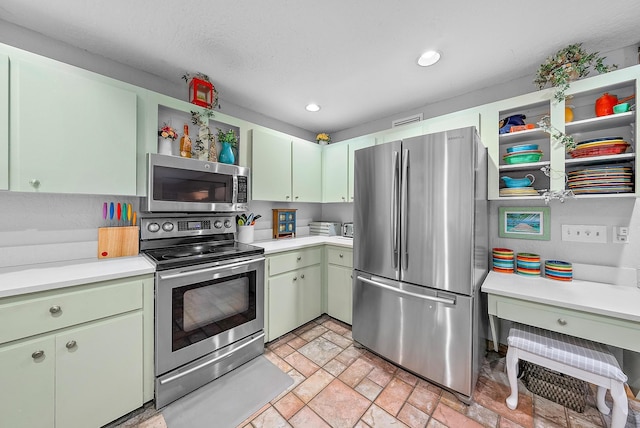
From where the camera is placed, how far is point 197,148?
2195 millimetres

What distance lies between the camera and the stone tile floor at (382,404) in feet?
4.80

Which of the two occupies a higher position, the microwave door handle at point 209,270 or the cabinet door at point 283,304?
the microwave door handle at point 209,270

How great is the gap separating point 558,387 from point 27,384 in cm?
312

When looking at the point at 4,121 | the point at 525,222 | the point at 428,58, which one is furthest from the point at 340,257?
the point at 4,121

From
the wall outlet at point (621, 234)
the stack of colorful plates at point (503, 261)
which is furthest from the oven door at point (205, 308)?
the wall outlet at point (621, 234)

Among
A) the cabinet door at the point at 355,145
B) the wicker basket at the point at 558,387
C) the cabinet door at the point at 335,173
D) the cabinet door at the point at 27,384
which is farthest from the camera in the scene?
the cabinet door at the point at 335,173

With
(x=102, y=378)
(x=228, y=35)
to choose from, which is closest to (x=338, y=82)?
(x=228, y=35)

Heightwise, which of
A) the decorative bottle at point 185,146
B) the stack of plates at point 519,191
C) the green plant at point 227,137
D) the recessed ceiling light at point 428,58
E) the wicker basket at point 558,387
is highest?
the recessed ceiling light at point 428,58

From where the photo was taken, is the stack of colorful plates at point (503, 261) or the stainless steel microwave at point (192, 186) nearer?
the stainless steel microwave at point (192, 186)

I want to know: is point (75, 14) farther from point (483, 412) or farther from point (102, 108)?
point (483, 412)

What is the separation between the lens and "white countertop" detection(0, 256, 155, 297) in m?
1.17

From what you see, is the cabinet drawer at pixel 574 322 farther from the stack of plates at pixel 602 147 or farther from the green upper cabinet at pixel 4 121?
the green upper cabinet at pixel 4 121

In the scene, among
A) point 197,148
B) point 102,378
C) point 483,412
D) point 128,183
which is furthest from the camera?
point 197,148

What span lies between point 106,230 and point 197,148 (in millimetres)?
965
